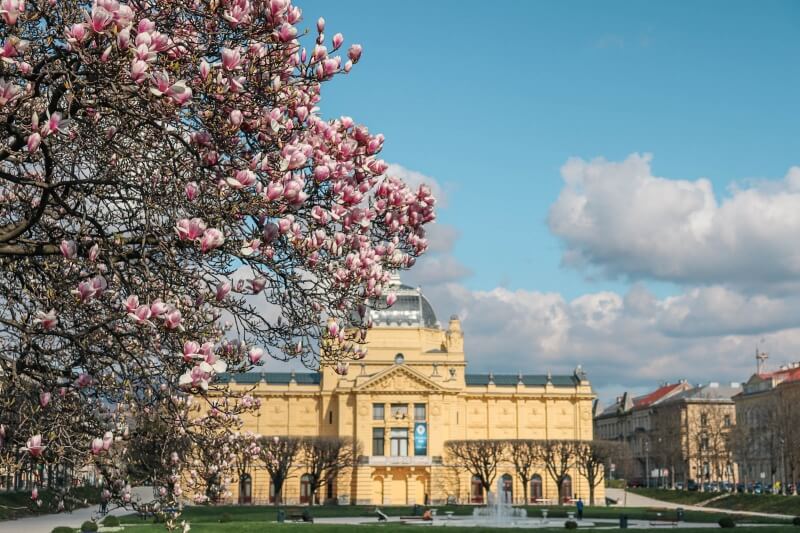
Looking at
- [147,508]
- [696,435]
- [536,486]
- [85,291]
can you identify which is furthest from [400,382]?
[85,291]

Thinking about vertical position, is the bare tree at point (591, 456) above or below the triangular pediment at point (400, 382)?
below

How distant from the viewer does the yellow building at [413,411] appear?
96.6 meters

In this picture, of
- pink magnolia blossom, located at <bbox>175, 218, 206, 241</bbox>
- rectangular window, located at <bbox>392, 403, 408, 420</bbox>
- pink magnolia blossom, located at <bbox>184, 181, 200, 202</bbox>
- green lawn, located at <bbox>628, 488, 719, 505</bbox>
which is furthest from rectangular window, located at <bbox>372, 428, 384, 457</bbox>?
pink magnolia blossom, located at <bbox>175, 218, 206, 241</bbox>

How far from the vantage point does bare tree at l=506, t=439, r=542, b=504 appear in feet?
314

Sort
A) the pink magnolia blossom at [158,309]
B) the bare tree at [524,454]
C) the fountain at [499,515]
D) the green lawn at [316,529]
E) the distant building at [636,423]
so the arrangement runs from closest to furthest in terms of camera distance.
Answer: the pink magnolia blossom at [158,309] → the green lawn at [316,529] → the fountain at [499,515] → the bare tree at [524,454] → the distant building at [636,423]

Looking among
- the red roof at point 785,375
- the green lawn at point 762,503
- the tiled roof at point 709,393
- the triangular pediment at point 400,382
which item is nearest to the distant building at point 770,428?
the red roof at point 785,375

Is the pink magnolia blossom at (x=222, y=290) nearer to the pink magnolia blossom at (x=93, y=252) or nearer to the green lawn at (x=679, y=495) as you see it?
the pink magnolia blossom at (x=93, y=252)

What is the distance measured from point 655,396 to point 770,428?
68.0 m

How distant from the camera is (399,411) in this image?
3846 inches

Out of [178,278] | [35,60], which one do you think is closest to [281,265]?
[178,278]

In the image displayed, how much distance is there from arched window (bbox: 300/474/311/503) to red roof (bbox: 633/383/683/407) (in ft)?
290

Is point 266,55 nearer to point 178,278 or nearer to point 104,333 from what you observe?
point 178,278

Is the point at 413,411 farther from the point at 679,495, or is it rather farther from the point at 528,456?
the point at 679,495

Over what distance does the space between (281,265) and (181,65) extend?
2.41 m
